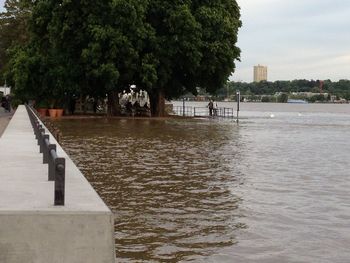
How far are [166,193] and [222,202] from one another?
1315 millimetres

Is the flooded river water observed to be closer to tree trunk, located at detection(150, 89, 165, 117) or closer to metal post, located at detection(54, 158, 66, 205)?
metal post, located at detection(54, 158, 66, 205)

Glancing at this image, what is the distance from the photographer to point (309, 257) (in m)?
7.10

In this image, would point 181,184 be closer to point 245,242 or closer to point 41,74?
point 245,242

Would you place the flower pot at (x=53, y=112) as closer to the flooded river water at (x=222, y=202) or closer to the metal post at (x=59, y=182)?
the flooded river water at (x=222, y=202)

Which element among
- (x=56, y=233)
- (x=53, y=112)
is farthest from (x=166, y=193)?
(x=53, y=112)

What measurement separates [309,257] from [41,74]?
43756 millimetres

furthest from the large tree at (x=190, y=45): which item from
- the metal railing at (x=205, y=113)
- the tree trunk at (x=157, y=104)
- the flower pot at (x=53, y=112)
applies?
the flower pot at (x=53, y=112)

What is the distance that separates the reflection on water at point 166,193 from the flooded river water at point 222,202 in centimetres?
1

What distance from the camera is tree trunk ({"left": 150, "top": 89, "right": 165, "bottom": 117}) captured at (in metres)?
48.8

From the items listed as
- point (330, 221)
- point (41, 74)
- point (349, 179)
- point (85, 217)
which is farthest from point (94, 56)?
point (85, 217)

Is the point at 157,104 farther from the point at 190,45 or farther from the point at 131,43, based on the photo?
the point at 131,43

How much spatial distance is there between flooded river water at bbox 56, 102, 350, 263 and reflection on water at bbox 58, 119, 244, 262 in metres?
0.01

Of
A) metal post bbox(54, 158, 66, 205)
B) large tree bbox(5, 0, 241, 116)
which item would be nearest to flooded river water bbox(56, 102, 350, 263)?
metal post bbox(54, 158, 66, 205)

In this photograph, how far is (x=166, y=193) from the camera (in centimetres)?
1146
